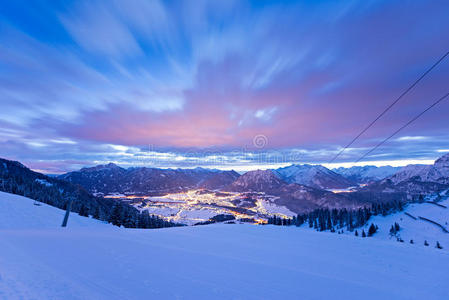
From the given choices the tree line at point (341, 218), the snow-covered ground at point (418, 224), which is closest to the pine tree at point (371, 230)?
the snow-covered ground at point (418, 224)

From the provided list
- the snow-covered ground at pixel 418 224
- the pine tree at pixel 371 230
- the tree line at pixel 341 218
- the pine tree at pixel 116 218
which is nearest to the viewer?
the pine tree at pixel 116 218

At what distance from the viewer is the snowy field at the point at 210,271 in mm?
6855

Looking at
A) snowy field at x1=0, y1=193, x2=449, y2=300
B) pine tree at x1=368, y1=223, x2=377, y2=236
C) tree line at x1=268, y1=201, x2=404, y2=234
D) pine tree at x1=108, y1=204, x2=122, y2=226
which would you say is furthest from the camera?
tree line at x1=268, y1=201, x2=404, y2=234

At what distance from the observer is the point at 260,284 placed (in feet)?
27.5

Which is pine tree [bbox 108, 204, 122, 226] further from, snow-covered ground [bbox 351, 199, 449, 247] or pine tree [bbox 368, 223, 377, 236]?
pine tree [bbox 368, 223, 377, 236]

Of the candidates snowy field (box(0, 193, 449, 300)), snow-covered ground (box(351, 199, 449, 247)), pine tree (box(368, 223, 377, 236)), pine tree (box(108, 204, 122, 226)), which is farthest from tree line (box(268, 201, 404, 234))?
snowy field (box(0, 193, 449, 300))

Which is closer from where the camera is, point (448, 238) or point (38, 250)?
point (38, 250)

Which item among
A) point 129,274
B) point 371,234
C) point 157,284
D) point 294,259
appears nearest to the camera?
point 157,284

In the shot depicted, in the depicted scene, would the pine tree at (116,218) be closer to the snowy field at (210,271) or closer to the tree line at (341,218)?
the snowy field at (210,271)

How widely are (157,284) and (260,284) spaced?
4.30m

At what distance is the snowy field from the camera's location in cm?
686

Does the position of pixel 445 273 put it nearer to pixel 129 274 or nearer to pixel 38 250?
pixel 129 274

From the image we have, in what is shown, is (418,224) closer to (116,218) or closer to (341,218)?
(341,218)

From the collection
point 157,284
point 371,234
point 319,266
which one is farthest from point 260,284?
point 371,234
